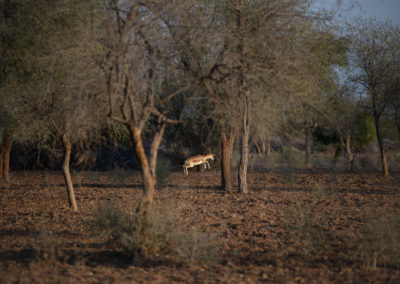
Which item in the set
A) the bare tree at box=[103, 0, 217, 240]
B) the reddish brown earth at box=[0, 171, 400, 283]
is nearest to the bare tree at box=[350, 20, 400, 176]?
the reddish brown earth at box=[0, 171, 400, 283]

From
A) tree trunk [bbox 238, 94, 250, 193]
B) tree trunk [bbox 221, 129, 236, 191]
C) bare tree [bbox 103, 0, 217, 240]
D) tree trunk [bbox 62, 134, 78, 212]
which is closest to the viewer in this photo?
bare tree [bbox 103, 0, 217, 240]

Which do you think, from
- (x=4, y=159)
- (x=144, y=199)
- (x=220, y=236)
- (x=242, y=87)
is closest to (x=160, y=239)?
(x=144, y=199)

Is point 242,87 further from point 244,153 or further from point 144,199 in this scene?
point 244,153

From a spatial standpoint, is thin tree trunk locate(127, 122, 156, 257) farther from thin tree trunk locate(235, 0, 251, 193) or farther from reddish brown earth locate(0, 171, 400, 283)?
thin tree trunk locate(235, 0, 251, 193)

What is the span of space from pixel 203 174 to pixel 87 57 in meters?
13.1

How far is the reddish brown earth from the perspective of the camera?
5.09 m

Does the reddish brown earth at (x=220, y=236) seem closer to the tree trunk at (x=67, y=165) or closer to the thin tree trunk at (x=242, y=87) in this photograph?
the tree trunk at (x=67, y=165)

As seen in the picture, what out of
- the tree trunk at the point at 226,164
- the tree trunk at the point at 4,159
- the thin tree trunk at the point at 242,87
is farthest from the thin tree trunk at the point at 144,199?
the tree trunk at the point at 4,159

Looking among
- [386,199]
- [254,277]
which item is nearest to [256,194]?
[386,199]

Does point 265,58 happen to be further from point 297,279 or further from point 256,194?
point 256,194

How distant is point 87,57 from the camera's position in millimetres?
6031

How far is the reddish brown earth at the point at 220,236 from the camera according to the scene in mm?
5090

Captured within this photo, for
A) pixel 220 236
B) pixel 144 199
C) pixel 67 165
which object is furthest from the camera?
pixel 67 165

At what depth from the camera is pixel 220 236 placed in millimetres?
7195
